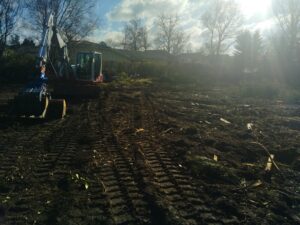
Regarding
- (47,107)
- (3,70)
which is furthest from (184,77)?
(47,107)

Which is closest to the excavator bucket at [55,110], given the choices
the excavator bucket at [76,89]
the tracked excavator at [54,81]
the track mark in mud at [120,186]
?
the tracked excavator at [54,81]

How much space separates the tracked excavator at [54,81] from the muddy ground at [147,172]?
2.20 ft

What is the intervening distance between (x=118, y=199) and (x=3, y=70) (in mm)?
30567

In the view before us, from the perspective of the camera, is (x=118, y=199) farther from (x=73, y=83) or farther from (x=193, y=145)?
(x=73, y=83)

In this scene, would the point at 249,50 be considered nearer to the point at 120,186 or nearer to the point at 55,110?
the point at 55,110

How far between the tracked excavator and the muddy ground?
67cm

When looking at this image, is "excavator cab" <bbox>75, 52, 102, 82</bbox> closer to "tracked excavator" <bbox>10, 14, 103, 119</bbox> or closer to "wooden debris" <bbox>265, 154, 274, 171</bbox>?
"tracked excavator" <bbox>10, 14, 103, 119</bbox>

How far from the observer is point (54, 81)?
1836 centimetres

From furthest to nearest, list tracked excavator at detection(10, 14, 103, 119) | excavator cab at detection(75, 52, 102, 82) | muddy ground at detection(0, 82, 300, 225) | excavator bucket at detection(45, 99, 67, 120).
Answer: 1. excavator cab at detection(75, 52, 102, 82)
2. excavator bucket at detection(45, 99, 67, 120)
3. tracked excavator at detection(10, 14, 103, 119)
4. muddy ground at detection(0, 82, 300, 225)

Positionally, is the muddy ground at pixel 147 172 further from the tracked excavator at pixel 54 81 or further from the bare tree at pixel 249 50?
the bare tree at pixel 249 50

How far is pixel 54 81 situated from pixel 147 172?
12.0 m

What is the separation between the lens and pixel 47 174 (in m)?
7.29

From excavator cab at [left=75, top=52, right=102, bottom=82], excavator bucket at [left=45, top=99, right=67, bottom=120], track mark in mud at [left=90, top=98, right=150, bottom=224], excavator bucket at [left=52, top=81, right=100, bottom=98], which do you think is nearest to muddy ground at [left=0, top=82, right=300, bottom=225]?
track mark in mud at [left=90, top=98, right=150, bottom=224]

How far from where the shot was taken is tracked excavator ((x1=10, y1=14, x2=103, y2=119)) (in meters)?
13.0
